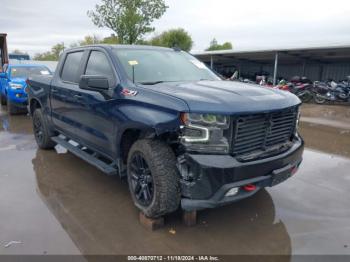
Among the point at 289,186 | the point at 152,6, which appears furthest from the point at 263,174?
the point at 152,6

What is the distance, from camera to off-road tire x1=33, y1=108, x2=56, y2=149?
576 cm

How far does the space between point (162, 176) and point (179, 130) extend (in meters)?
0.46

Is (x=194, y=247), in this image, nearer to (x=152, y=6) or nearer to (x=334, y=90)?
(x=334, y=90)

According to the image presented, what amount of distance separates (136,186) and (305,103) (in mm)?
13824

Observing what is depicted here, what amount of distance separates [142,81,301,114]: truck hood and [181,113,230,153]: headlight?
0.07 m

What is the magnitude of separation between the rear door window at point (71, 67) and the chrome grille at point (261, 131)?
107 inches

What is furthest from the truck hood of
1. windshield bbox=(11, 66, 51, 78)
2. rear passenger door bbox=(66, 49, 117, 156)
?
windshield bbox=(11, 66, 51, 78)

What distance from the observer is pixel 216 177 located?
267 centimetres

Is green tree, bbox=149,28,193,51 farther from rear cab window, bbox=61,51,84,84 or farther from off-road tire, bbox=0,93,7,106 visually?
rear cab window, bbox=61,51,84,84

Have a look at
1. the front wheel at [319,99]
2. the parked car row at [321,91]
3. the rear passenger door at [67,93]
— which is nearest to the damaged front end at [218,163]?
the rear passenger door at [67,93]

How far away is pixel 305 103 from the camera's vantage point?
15.3 metres

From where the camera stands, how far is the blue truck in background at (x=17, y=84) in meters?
9.89

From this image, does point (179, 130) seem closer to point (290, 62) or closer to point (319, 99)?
point (319, 99)

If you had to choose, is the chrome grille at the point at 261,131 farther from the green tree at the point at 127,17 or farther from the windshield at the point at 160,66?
the green tree at the point at 127,17
